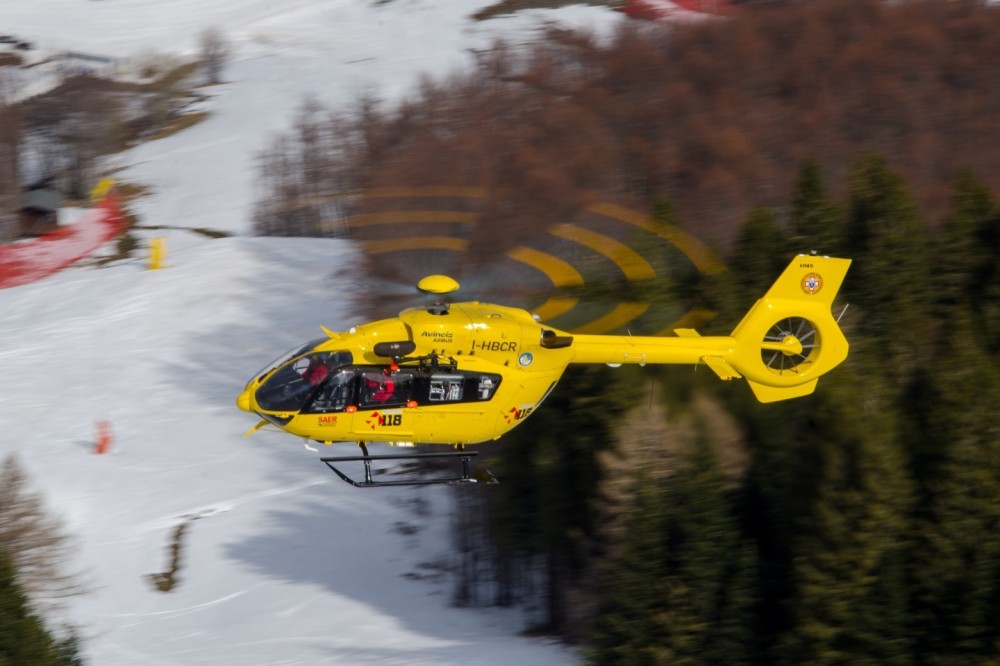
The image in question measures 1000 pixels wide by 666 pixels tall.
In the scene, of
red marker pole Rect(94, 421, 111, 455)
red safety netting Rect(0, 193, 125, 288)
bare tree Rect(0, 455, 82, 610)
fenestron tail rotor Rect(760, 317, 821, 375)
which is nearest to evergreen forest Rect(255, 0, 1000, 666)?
fenestron tail rotor Rect(760, 317, 821, 375)

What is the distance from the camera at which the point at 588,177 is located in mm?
41594

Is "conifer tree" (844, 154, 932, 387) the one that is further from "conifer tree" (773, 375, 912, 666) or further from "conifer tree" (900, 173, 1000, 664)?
"conifer tree" (773, 375, 912, 666)

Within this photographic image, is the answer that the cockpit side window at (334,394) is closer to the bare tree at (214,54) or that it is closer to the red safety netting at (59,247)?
the red safety netting at (59,247)

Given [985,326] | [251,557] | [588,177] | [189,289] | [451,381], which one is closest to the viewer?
[451,381]

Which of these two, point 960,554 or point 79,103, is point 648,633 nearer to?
point 960,554

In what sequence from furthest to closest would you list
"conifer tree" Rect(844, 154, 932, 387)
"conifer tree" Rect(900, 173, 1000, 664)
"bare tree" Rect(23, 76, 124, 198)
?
"bare tree" Rect(23, 76, 124, 198)
"conifer tree" Rect(844, 154, 932, 387)
"conifer tree" Rect(900, 173, 1000, 664)

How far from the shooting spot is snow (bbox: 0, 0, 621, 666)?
36031mm

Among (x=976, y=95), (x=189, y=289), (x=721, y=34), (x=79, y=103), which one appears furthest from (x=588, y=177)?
(x=79, y=103)

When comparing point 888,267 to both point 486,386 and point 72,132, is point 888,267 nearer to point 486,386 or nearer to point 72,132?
point 486,386

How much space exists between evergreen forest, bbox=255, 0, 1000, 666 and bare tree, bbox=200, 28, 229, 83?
33.6 metres

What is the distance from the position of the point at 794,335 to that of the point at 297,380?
795cm

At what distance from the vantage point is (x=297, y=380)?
18.6 m

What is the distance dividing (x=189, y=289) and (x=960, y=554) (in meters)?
31.8

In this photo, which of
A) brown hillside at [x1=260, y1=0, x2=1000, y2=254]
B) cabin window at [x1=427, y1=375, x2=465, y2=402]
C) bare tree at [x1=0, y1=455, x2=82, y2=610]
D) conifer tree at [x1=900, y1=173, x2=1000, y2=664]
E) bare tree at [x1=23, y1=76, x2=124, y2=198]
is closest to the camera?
cabin window at [x1=427, y1=375, x2=465, y2=402]
